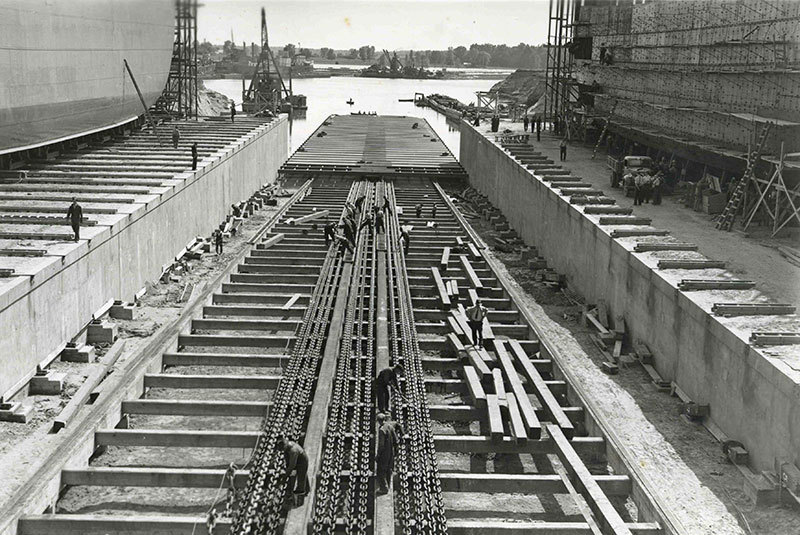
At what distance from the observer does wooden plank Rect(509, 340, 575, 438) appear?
45.8 feet

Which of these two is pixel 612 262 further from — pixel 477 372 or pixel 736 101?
pixel 736 101

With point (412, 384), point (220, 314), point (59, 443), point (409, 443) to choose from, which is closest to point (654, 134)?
point (220, 314)

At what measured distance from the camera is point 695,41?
36.2 m

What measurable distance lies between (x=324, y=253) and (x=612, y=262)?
9.06 metres

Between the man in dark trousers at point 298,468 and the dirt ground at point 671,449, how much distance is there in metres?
4.63

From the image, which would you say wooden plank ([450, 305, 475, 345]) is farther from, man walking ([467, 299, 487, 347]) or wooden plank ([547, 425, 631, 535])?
wooden plank ([547, 425, 631, 535])

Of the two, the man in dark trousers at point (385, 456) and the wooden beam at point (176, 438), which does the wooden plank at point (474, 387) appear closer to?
the man in dark trousers at point (385, 456)

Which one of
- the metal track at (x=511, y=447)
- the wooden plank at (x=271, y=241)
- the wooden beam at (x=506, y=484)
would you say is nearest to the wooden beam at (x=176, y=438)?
the metal track at (x=511, y=447)

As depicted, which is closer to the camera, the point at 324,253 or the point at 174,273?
the point at 174,273

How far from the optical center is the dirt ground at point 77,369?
12.4 m

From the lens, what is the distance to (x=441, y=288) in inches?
870

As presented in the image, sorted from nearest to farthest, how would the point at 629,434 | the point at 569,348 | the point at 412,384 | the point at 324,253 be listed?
1. the point at 629,434
2. the point at 412,384
3. the point at 569,348
4. the point at 324,253

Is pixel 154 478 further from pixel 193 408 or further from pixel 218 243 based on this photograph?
pixel 218 243

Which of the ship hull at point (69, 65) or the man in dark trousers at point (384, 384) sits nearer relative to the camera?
the man in dark trousers at point (384, 384)
